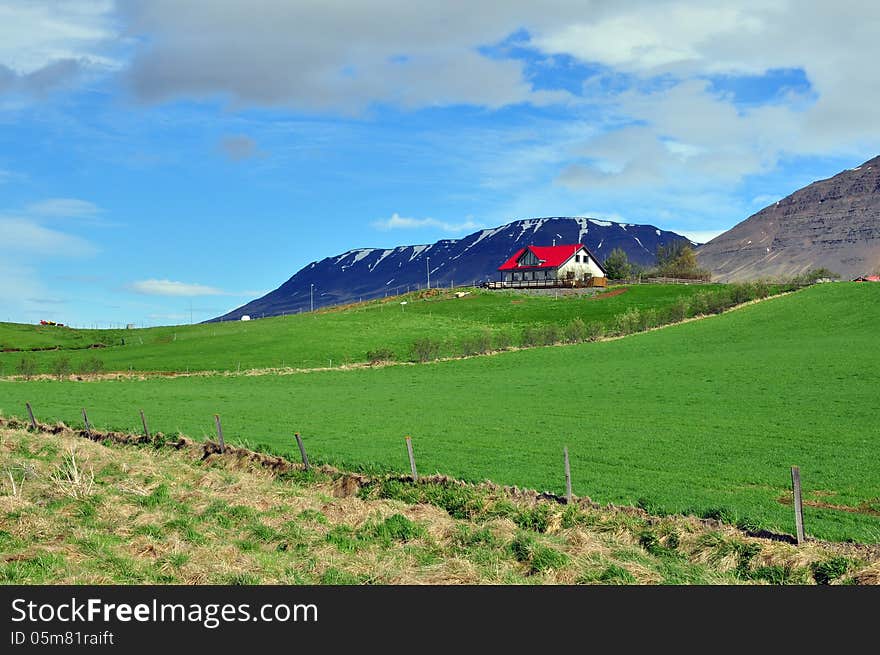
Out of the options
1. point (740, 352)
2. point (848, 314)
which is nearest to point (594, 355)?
point (740, 352)

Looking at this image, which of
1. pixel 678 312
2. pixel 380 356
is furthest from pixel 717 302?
pixel 380 356

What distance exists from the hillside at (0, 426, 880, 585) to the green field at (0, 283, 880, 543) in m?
3.67

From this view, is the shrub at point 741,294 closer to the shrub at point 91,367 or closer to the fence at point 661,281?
the fence at point 661,281

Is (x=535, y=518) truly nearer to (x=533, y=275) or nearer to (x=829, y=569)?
(x=829, y=569)

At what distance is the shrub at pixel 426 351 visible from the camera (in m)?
76.5

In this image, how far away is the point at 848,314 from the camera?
8488 cm

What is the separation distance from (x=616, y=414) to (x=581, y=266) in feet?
394

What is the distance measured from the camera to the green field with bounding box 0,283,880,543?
2359 cm

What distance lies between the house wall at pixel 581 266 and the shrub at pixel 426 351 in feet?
263

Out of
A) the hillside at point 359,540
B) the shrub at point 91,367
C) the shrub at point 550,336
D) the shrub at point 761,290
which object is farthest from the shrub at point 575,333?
the hillside at point 359,540

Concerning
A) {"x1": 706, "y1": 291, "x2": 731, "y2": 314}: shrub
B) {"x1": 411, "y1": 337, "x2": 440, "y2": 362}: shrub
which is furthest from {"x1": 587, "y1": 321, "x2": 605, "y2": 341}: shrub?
{"x1": 706, "y1": 291, "x2": 731, "y2": 314}: shrub
